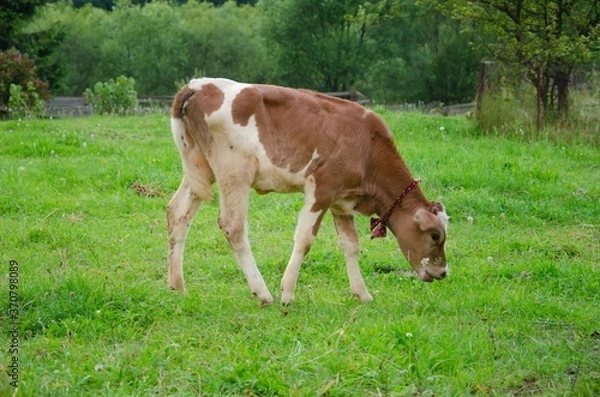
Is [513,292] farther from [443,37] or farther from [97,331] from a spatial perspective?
[443,37]

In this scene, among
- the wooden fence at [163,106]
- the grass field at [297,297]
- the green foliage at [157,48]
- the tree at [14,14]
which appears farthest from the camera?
the green foliage at [157,48]

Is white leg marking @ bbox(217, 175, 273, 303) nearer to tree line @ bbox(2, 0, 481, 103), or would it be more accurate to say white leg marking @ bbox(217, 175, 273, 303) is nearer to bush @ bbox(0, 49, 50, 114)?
bush @ bbox(0, 49, 50, 114)

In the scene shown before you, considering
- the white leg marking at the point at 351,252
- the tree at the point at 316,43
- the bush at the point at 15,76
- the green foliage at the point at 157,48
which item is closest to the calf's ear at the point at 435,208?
the white leg marking at the point at 351,252

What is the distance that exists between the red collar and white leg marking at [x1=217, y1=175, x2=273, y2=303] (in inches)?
41.9

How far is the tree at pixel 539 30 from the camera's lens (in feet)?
51.5

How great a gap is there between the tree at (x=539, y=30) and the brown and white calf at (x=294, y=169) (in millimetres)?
9398

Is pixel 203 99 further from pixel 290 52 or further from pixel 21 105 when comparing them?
pixel 290 52

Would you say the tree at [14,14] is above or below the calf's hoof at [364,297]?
above

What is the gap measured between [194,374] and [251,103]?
2619mm

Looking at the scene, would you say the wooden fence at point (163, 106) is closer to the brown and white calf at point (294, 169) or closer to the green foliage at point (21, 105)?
the green foliage at point (21, 105)

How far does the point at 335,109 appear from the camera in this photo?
22.8 ft

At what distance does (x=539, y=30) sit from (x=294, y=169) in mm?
11350

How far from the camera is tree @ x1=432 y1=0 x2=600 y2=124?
15.7m

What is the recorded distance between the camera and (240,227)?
664cm
